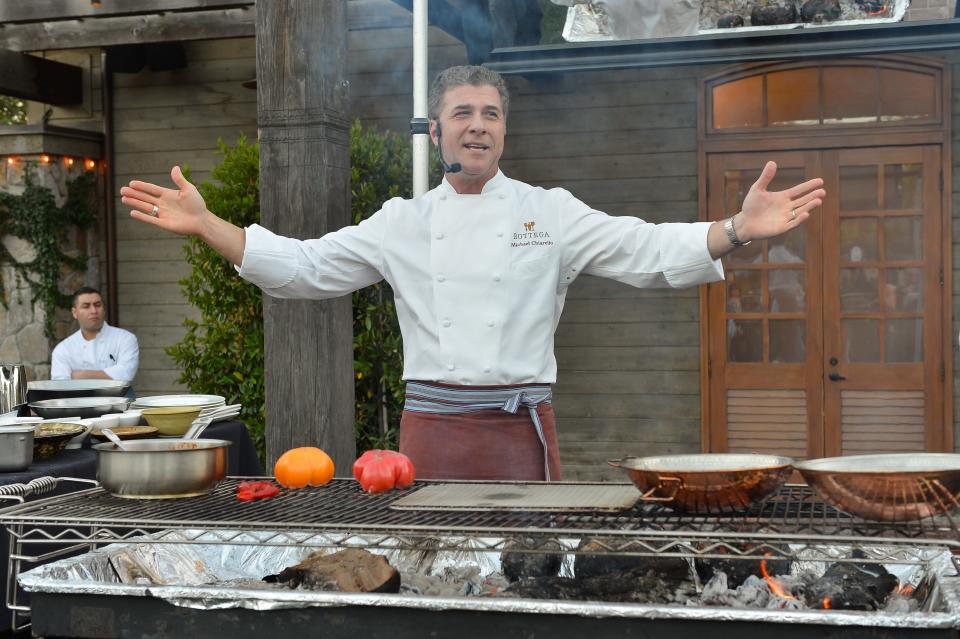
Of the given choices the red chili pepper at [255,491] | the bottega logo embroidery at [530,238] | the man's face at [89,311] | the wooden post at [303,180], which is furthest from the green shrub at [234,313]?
the red chili pepper at [255,491]

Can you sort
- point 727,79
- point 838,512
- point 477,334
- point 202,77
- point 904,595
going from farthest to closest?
point 202,77
point 727,79
point 477,334
point 838,512
point 904,595

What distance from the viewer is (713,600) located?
204cm

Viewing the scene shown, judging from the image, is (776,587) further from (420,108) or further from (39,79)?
(39,79)

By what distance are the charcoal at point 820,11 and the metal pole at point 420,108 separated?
2.21 metres

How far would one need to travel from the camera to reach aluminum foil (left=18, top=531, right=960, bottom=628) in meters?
1.72

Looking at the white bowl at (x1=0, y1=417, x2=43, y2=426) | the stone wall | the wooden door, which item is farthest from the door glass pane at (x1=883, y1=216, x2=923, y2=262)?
the stone wall

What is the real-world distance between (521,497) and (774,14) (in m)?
4.19

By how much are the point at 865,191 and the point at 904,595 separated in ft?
16.5

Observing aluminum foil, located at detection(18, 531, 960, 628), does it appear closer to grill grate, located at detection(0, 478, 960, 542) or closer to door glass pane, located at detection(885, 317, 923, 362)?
grill grate, located at detection(0, 478, 960, 542)

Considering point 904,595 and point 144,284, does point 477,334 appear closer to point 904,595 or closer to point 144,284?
point 904,595

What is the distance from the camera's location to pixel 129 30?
723cm

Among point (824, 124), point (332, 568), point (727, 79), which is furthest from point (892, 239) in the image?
point (332, 568)

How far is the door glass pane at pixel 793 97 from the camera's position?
6652mm

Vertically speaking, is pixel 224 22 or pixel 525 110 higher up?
pixel 224 22
